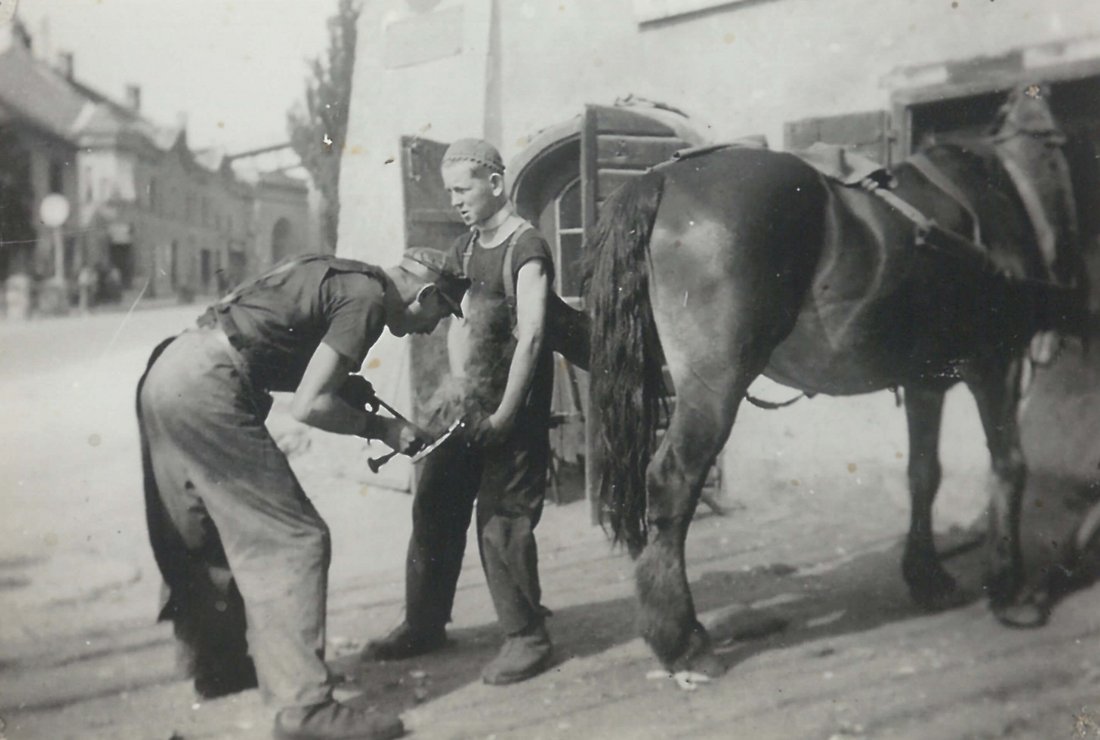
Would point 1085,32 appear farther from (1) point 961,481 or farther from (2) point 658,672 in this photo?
(2) point 658,672

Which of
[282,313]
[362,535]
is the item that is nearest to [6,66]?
[282,313]

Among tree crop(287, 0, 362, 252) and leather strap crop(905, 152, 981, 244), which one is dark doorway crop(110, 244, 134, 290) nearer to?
tree crop(287, 0, 362, 252)

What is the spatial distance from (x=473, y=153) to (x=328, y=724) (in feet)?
5.72

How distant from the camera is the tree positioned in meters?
2.77

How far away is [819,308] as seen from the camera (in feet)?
9.19

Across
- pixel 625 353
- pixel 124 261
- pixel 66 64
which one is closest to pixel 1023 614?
pixel 625 353

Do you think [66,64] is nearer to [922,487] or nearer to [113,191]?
[113,191]

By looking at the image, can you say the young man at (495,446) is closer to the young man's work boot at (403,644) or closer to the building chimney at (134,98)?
the young man's work boot at (403,644)

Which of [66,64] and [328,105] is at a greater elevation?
[66,64]

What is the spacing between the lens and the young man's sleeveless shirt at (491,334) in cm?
269

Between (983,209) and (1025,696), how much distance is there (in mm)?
1669

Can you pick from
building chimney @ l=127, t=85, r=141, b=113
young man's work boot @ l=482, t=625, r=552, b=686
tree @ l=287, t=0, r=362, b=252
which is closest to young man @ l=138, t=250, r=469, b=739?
young man's work boot @ l=482, t=625, r=552, b=686

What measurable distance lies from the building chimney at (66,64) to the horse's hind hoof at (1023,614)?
3661mm

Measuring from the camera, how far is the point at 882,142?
3293mm
